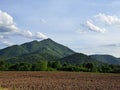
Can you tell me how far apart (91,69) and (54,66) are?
17.3m

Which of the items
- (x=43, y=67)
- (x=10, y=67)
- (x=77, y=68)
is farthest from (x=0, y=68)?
(x=77, y=68)

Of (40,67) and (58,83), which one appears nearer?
(58,83)

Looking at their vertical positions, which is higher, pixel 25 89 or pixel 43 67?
pixel 43 67

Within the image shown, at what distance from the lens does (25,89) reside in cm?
3428

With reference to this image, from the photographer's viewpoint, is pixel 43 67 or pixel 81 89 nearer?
pixel 81 89

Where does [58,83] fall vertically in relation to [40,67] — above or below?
below

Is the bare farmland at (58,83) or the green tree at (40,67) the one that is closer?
the bare farmland at (58,83)

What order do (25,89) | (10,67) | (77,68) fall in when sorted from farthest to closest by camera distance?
(10,67)
(77,68)
(25,89)

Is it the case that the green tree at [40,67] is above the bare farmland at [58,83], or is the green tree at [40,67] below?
above

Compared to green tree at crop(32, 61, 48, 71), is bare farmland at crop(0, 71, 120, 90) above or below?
below

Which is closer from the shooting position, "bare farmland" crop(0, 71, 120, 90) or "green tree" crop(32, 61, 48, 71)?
"bare farmland" crop(0, 71, 120, 90)

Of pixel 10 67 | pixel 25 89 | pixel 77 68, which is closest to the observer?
pixel 25 89

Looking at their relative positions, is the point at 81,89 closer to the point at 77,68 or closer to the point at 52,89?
the point at 52,89

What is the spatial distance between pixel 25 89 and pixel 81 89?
5653 millimetres
